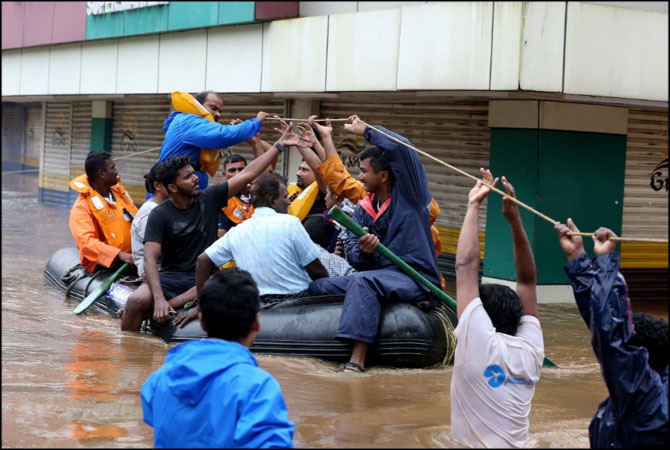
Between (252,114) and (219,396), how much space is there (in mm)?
14719

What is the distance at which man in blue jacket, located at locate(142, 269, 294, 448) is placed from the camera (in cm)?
278

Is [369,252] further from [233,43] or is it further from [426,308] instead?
[233,43]

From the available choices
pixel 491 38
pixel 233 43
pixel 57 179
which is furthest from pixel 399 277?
pixel 57 179

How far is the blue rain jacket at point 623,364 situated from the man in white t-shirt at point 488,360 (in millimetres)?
425

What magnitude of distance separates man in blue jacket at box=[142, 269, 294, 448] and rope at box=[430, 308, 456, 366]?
156 inches

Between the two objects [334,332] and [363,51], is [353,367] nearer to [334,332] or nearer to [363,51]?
[334,332]

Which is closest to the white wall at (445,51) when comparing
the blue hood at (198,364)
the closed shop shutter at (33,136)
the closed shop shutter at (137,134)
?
the closed shop shutter at (137,134)

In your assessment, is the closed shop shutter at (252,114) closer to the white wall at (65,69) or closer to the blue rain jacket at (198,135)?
the white wall at (65,69)

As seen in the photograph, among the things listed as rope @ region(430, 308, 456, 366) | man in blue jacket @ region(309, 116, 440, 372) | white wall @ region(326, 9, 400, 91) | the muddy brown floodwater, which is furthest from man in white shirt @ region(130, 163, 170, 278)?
white wall @ region(326, 9, 400, 91)

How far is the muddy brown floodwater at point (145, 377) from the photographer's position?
484 cm

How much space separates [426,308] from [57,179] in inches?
783

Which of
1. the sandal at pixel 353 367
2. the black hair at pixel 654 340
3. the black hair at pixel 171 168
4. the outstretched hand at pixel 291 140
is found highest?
the outstretched hand at pixel 291 140

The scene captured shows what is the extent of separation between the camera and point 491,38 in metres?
10.3

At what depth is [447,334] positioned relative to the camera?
6.84 m
